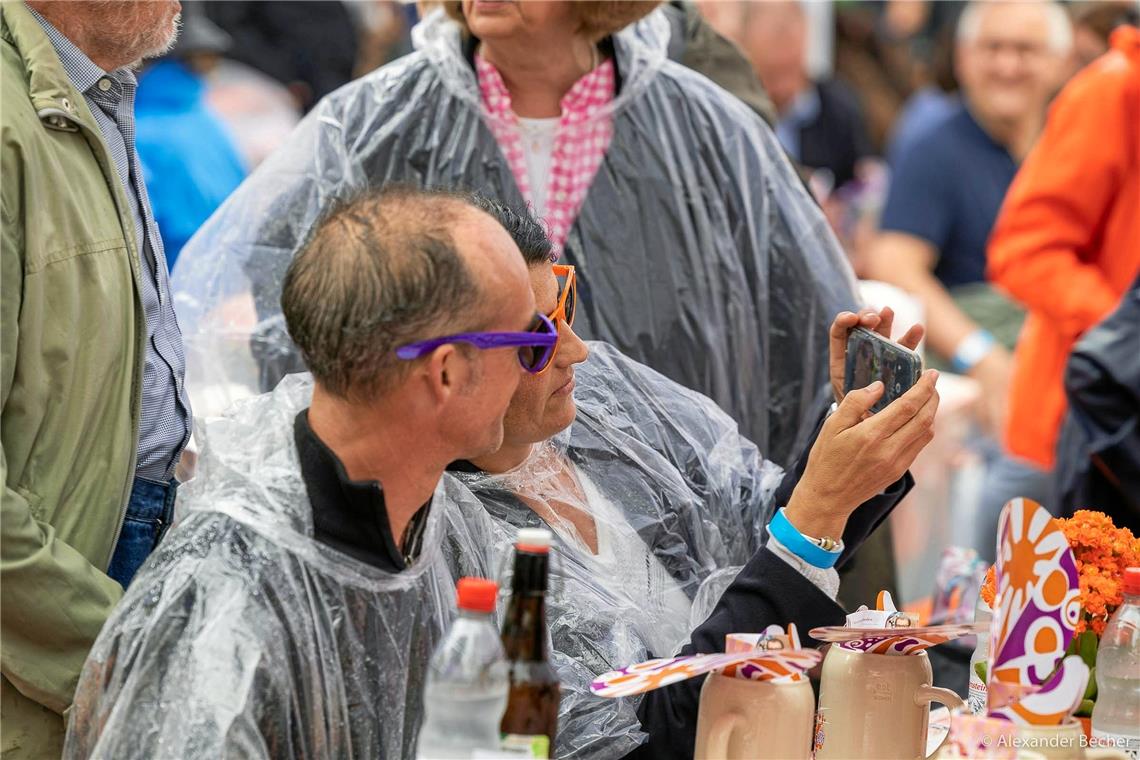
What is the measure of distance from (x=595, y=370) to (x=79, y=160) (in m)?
0.86

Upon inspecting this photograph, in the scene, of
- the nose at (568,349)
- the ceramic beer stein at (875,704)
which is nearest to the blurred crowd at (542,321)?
the nose at (568,349)

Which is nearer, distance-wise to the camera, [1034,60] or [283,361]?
[283,361]

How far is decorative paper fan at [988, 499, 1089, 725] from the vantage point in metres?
1.63

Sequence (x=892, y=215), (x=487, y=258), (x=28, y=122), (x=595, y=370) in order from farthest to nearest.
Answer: (x=892, y=215) → (x=595, y=370) → (x=28, y=122) → (x=487, y=258)

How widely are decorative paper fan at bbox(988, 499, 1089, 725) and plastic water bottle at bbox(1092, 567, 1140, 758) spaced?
0.25 m

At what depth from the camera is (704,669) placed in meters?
1.66

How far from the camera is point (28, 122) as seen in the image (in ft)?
6.37

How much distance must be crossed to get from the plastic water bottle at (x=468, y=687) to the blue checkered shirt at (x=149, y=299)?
31.9 inches

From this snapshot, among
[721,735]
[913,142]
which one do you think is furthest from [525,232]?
[913,142]

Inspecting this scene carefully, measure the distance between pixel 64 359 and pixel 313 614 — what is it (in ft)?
1.71

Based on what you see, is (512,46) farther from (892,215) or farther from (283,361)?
(892,215)

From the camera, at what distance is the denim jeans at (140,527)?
6.96 feet

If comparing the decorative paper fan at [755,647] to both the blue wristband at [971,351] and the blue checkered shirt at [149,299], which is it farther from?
the blue wristband at [971,351]

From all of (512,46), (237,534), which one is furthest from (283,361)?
(237,534)
